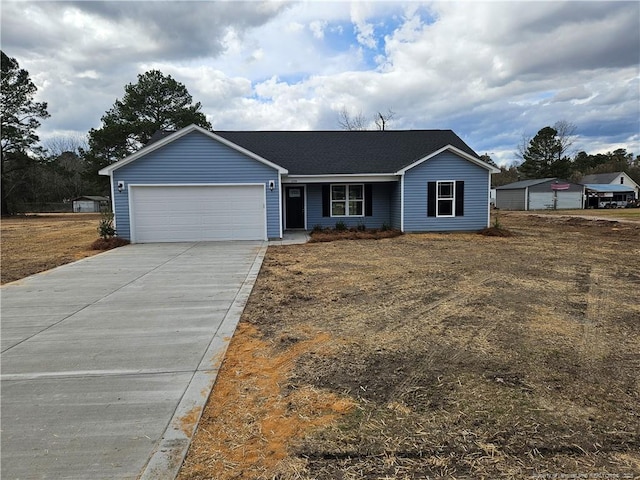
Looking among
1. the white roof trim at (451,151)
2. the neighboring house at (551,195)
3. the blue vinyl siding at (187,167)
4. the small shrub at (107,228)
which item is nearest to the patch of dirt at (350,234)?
the white roof trim at (451,151)

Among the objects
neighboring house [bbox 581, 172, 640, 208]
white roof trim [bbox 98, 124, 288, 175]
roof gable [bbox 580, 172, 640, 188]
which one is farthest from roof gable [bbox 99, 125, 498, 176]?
roof gable [bbox 580, 172, 640, 188]

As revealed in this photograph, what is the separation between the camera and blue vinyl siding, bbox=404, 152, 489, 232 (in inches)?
631

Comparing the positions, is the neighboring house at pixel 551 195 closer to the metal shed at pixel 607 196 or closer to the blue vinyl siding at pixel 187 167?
the metal shed at pixel 607 196

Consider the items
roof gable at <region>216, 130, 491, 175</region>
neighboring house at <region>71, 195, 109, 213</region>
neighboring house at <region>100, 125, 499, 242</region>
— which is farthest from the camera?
neighboring house at <region>71, 195, 109, 213</region>

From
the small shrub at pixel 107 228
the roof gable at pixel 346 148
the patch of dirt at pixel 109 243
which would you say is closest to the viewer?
the patch of dirt at pixel 109 243

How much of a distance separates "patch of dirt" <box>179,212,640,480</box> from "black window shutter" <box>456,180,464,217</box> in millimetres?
9266

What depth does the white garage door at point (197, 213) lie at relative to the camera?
46.2 ft

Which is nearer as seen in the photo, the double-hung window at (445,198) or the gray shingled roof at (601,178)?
the double-hung window at (445,198)

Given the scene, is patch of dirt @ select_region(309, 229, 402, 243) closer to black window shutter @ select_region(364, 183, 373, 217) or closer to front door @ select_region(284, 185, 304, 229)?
black window shutter @ select_region(364, 183, 373, 217)

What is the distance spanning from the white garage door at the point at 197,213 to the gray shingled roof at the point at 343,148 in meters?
2.66

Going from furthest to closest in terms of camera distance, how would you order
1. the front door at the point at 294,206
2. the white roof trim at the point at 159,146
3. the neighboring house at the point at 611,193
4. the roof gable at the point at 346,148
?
the neighboring house at the point at 611,193 → the front door at the point at 294,206 → the roof gable at the point at 346,148 → the white roof trim at the point at 159,146

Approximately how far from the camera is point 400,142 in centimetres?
1916

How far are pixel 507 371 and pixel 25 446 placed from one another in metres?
3.73

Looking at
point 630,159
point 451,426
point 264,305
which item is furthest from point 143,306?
point 630,159
